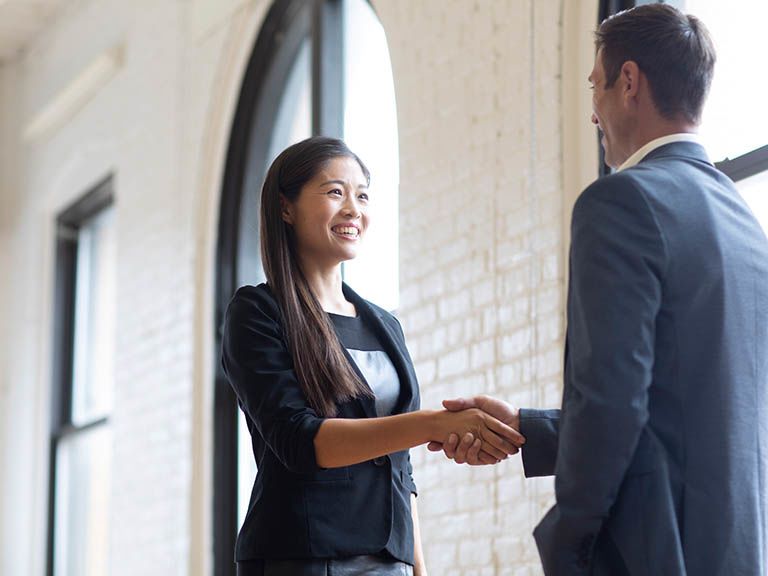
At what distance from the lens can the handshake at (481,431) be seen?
2338 mm

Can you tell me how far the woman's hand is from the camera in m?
2.32

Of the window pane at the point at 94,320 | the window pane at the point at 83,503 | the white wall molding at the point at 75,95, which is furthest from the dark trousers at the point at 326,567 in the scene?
the white wall molding at the point at 75,95

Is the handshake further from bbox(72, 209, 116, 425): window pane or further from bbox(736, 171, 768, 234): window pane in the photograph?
bbox(72, 209, 116, 425): window pane

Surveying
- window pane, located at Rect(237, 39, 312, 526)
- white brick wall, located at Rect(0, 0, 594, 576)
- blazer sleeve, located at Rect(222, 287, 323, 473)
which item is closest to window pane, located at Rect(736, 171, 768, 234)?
white brick wall, located at Rect(0, 0, 594, 576)

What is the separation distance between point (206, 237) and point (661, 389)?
3.85 metres

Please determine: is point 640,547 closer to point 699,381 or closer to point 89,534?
point 699,381

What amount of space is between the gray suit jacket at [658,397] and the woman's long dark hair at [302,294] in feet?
1.70

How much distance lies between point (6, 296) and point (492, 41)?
509 centimetres

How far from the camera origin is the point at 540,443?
7.50 ft

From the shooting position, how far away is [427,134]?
4051mm

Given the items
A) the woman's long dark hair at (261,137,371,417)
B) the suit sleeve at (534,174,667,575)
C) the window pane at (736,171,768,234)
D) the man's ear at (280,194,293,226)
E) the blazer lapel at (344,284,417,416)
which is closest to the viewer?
the suit sleeve at (534,174,667,575)

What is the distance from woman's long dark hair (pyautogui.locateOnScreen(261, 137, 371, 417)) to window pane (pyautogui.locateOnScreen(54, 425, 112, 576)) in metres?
4.33

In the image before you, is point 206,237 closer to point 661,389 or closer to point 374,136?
point 374,136

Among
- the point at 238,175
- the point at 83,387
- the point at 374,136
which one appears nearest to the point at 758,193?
the point at 374,136
